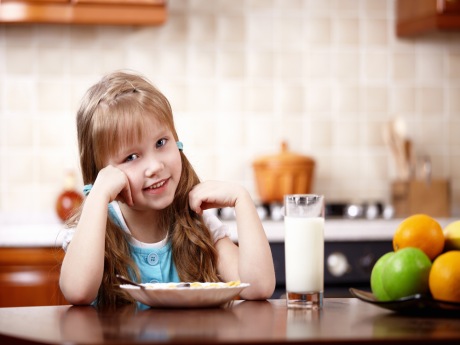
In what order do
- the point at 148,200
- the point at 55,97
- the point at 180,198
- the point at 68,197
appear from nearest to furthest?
the point at 148,200 < the point at 180,198 < the point at 68,197 < the point at 55,97

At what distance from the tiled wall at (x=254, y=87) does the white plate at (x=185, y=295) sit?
2.13 meters

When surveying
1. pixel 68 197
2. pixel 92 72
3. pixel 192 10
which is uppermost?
pixel 192 10

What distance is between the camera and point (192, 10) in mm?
3455

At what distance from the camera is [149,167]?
163cm

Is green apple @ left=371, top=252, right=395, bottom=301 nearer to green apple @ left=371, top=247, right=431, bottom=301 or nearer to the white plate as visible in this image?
green apple @ left=371, top=247, right=431, bottom=301

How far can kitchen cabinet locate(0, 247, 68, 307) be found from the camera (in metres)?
2.75

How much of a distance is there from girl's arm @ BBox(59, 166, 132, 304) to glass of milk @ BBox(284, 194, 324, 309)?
1.16ft

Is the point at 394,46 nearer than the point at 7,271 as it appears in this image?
No

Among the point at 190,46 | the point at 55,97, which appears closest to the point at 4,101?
the point at 55,97

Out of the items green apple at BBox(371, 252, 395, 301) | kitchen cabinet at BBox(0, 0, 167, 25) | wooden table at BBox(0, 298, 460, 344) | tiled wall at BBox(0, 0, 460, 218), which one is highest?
kitchen cabinet at BBox(0, 0, 167, 25)

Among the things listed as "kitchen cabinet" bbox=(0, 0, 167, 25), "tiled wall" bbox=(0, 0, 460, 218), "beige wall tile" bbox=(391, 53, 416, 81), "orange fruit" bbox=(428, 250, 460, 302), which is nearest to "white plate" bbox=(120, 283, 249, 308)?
"orange fruit" bbox=(428, 250, 460, 302)

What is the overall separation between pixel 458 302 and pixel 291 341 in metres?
0.36

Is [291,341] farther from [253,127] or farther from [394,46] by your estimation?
[394,46]

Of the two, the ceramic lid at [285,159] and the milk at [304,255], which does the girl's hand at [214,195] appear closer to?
the milk at [304,255]
